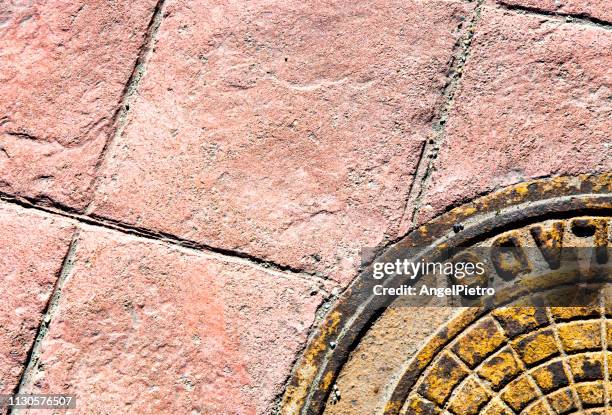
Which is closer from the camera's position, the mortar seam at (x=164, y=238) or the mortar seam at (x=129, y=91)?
the mortar seam at (x=164, y=238)

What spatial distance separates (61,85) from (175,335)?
37.3 inches

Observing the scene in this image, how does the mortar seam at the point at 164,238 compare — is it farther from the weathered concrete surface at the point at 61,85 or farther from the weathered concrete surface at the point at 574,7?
the weathered concrete surface at the point at 574,7

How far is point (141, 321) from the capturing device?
238 centimetres

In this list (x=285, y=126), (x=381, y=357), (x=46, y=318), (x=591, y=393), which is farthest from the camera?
(x=285, y=126)

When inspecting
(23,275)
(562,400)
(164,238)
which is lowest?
(562,400)

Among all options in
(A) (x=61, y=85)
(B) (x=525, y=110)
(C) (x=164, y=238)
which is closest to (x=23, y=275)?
(C) (x=164, y=238)

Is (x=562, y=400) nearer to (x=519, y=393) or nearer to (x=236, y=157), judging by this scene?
(x=519, y=393)

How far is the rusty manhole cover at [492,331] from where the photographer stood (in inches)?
86.4

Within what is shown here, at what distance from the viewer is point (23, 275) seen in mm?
2455

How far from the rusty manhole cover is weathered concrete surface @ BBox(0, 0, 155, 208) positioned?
98 cm

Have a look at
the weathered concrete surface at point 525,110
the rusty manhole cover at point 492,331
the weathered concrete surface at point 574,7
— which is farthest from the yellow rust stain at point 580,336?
the weathered concrete surface at point 574,7

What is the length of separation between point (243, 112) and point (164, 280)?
608mm

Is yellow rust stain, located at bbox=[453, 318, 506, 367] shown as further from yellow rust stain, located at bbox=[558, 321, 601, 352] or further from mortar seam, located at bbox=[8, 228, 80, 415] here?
mortar seam, located at bbox=[8, 228, 80, 415]

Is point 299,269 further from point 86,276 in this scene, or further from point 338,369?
point 86,276
